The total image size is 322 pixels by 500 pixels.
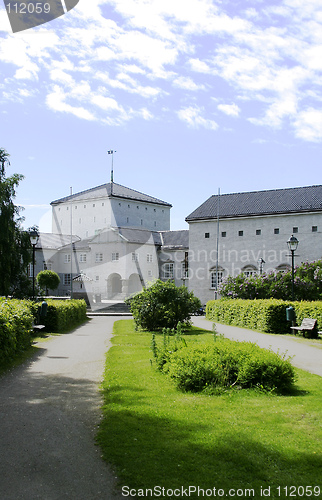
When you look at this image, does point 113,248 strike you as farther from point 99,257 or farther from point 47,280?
point 47,280

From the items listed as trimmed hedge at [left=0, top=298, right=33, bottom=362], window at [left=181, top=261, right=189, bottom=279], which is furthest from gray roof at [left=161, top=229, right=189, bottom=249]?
trimmed hedge at [left=0, top=298, right=33, bottom=362]

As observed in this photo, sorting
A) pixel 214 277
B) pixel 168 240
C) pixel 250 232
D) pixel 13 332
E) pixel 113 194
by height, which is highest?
pixel 113 194

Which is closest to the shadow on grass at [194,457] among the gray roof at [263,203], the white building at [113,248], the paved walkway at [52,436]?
the paved walkway at [52,436]

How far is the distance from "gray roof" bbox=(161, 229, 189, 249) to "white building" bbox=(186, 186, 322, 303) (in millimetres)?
9317

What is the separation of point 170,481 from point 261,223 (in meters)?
45.1

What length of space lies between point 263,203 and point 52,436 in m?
46.0

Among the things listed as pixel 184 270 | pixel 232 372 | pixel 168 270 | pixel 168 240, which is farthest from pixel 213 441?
pixel 168 240

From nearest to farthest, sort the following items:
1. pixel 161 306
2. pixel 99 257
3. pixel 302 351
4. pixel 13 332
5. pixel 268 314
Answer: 1. pixel 13 332
2. pixel 302 351
3. pixel 161 306
4. pixel 268 314
5. pixel 99 257

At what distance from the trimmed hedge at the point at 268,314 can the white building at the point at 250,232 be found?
20.2 meters

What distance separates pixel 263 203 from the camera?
161ft

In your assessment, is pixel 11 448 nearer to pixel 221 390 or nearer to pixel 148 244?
pixel 221 390

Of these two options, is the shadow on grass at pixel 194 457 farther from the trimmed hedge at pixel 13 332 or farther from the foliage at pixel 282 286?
the foliage at pixel 282 286

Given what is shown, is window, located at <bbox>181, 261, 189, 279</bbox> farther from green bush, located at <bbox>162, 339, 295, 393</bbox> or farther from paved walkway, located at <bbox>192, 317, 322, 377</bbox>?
green bush, located at <bbox>162, 339, 295, 393</bbox>

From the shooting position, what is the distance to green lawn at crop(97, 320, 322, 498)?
412 centimetres
